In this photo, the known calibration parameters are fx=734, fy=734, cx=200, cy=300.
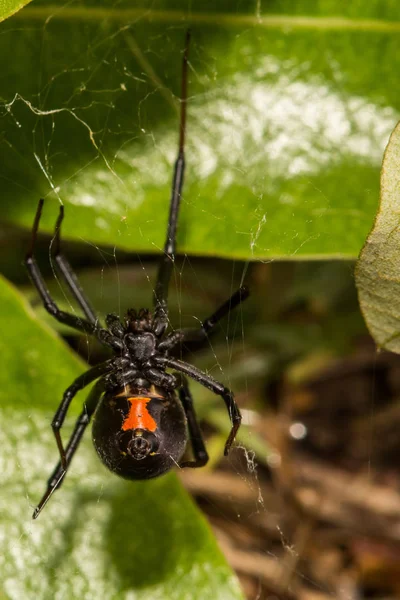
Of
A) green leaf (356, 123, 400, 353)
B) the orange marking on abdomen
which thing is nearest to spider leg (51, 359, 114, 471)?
the orange marking on abdomen

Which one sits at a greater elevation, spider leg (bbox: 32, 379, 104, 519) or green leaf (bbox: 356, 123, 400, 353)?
green leaf (bbox: 356, 123, 400, 353)

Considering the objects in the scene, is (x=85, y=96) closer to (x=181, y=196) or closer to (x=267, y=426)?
(x=181, y=196)

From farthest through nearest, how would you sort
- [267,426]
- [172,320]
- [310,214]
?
[267,426]
[172,320]
[310,214]

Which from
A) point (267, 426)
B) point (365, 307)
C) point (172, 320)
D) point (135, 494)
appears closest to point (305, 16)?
point (365, 307)

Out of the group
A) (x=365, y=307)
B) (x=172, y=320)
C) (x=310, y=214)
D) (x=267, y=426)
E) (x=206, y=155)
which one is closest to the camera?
(x=365, y=307)

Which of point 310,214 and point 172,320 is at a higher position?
point 310,214

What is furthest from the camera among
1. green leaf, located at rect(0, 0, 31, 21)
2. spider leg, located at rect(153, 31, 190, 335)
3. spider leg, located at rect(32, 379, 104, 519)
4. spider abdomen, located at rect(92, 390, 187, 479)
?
spider leg, located at rect(153, 31, 190, 335)

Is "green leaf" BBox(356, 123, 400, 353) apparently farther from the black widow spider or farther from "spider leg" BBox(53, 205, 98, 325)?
"spider leg" BBox(53, 205, 98, 325)
